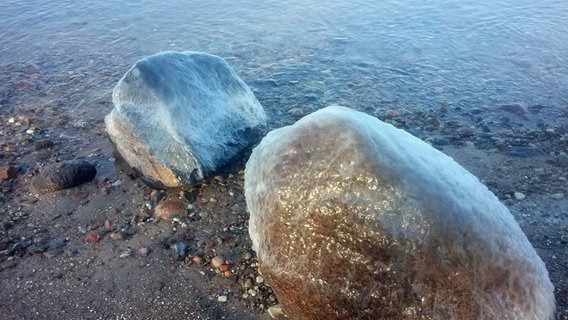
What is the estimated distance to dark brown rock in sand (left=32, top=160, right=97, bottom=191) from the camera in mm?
4426

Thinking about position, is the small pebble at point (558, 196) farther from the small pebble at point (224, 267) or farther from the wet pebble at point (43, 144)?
the wet pebble at point (43, 144)

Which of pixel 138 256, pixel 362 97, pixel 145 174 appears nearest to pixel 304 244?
pixel 138 256

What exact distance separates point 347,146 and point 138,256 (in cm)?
211

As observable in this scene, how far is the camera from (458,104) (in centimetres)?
609

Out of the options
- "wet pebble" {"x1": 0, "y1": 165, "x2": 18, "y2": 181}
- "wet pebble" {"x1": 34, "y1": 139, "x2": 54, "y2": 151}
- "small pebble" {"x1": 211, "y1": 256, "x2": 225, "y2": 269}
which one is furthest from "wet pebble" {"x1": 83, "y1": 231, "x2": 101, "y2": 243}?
"wet pebble" {"x1": 34, "y1": 139, "x2": 54, "y2": 151}

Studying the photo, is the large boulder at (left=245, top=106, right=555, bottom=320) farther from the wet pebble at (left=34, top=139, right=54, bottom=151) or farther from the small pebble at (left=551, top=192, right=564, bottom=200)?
the wet pebble at (left=34, top=139, right=54, bottom=151)

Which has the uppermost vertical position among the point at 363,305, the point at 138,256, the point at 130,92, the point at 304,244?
the point at 130,92

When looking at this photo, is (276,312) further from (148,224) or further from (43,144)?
(43,144)

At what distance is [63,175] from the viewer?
447 centimetres

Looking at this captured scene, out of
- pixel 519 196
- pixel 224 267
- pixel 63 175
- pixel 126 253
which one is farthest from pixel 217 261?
pixel 519 196

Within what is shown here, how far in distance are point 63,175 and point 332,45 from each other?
17.4ft

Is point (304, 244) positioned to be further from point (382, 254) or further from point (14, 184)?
point (14, 184)

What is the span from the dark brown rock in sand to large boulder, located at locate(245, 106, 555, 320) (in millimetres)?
2510

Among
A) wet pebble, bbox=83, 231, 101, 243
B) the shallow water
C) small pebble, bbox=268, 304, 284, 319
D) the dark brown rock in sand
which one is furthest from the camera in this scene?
the shallow water
